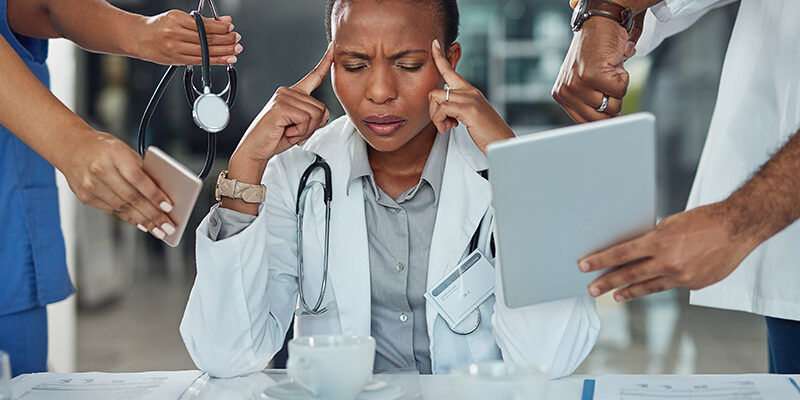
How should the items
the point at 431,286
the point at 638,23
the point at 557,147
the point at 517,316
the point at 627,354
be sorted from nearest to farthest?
the point at 557,147 < the point at 517,316 < the point at 431,286 < the point at 638,23 < the point at 627,354

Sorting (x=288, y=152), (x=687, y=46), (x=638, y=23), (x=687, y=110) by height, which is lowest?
(x=288, y=152)

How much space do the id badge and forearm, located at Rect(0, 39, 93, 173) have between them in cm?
71

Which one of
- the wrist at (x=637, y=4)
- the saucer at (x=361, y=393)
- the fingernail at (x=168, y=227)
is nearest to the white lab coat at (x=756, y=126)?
the wrist at (x=637, y=4)

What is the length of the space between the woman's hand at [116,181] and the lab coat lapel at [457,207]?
22.9 inches

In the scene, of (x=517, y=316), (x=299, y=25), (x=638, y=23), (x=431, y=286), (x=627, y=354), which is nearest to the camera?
(x=517, y=316)

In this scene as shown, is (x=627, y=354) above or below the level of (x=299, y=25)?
below

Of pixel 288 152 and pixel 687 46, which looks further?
pixel 687 46

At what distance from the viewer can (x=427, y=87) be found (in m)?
1.63

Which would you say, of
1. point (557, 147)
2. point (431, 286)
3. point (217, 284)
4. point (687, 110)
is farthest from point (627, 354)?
point (557, 147)

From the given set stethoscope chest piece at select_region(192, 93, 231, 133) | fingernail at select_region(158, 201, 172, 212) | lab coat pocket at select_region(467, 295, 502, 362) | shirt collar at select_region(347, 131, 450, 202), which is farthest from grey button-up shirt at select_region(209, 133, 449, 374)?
fingernail at select_region(158, 201, 172, 212)

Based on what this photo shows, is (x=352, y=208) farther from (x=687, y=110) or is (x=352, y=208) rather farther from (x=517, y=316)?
(x=687, y=110)

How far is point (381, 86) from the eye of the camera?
5.17ft

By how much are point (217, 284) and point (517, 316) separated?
1.80ft

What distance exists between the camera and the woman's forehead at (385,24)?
160 centimetres
